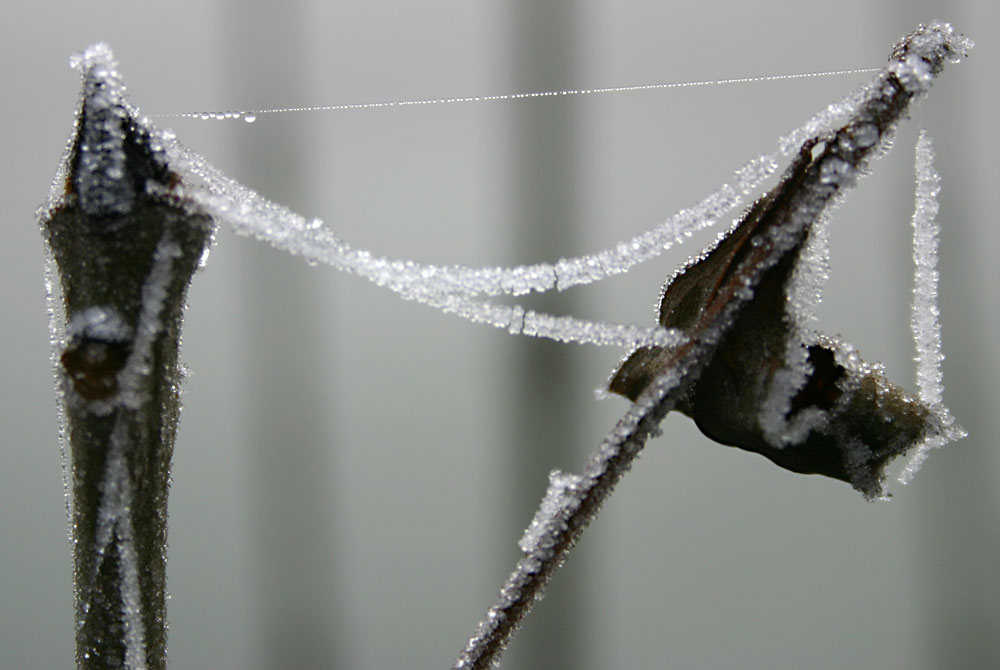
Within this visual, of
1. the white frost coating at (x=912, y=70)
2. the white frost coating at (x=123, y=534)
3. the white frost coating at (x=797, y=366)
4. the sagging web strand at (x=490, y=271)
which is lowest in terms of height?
the white frost coating at (x=123, y=534)

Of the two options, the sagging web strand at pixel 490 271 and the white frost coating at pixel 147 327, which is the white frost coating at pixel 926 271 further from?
the white frost coating at pixel 147 327

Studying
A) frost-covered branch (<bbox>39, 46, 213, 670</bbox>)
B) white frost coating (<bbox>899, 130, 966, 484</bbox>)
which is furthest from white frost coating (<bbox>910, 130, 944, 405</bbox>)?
frost-covered branch (<bbox>39, 46, 213, 670</bbox>)

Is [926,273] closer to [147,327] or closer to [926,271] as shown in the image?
[926,271]

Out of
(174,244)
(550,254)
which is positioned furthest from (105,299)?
(550,254)

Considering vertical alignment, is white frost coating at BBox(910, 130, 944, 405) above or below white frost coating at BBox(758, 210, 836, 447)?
above

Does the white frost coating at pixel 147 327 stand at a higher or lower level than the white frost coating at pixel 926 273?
lower

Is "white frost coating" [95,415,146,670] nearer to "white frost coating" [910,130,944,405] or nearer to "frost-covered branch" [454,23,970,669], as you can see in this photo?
"frost-covered branch" [454,23,970,669]

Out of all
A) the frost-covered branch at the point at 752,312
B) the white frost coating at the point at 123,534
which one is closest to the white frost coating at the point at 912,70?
the frost-covered branch at the point at 752,312

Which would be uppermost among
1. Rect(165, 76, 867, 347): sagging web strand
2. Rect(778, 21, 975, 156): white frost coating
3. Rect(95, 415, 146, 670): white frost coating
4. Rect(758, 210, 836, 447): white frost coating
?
Rect(778, 21, 975, 156): white frost coating
